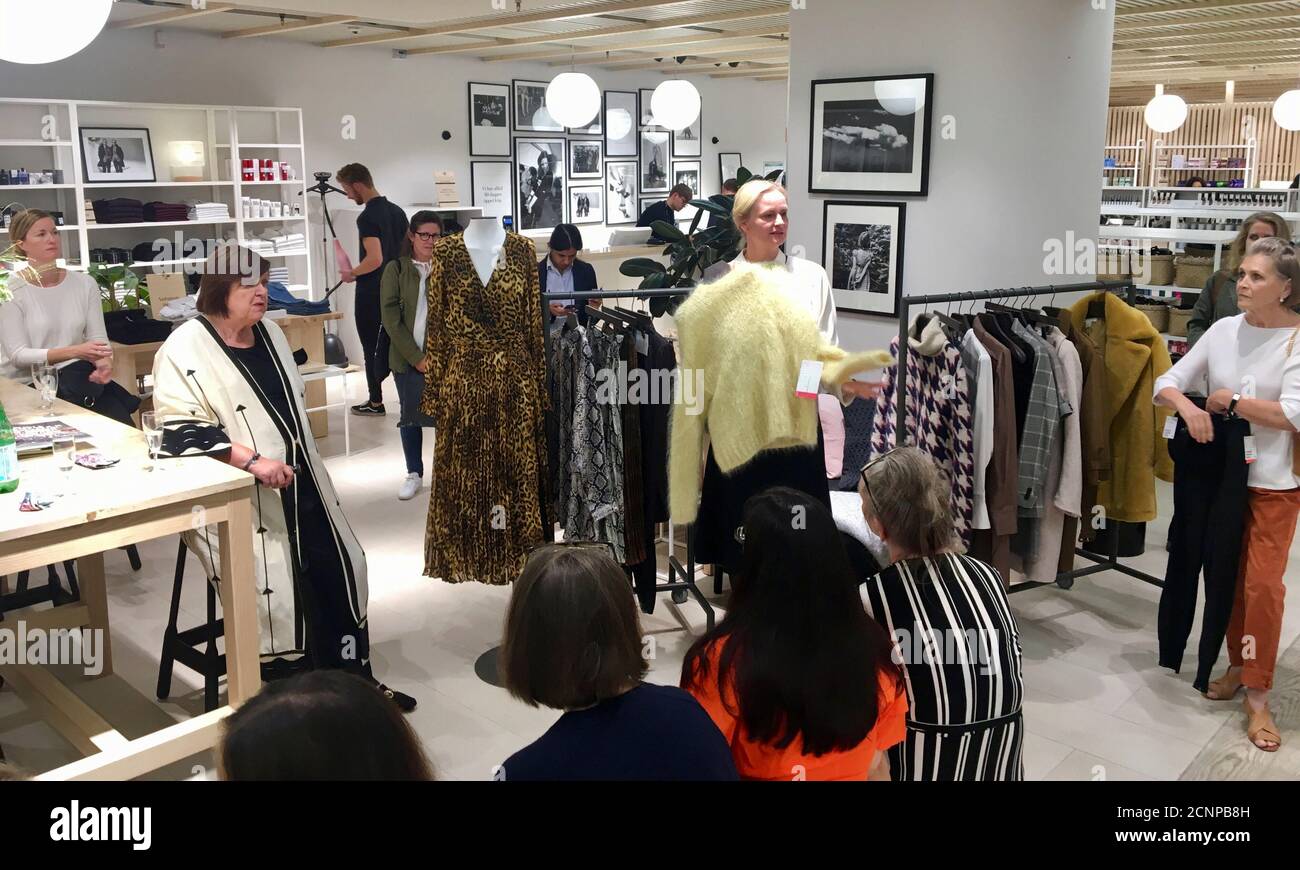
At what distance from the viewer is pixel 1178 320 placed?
819 centimetres

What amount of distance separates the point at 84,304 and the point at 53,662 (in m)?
1.65

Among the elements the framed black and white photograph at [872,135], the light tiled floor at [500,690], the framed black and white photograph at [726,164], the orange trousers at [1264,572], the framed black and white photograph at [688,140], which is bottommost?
the light tiled floor at [500,690]

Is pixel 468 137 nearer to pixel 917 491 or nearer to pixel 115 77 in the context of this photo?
pixel 115 77

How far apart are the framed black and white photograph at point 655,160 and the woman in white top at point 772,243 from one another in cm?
1054

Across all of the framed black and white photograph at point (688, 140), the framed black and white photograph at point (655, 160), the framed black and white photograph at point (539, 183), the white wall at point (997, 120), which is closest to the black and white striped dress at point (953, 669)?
the white wall at point (997, 120)

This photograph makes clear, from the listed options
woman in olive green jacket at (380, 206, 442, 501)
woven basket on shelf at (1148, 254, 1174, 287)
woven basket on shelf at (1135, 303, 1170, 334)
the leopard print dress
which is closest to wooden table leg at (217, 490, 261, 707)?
the leopard print dress

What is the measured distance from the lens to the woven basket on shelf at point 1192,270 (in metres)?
7.96

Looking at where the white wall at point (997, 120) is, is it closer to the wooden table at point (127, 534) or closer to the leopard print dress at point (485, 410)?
the leopard print dress at point (485, 410)

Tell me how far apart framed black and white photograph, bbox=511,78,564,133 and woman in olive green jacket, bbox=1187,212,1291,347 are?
27.7ft

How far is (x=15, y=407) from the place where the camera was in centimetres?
377

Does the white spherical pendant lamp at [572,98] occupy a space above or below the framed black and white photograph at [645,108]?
below

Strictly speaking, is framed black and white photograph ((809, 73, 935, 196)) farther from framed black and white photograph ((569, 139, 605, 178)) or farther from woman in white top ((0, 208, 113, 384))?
framed black and white photograph ((569, 139, 605, 178))

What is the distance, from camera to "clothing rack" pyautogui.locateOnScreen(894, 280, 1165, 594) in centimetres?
371
